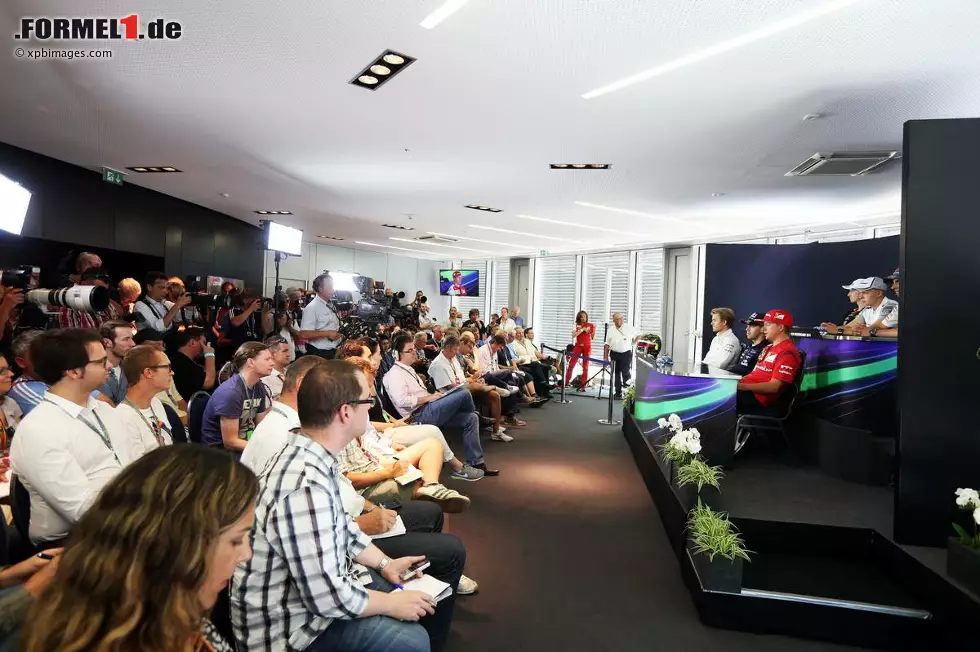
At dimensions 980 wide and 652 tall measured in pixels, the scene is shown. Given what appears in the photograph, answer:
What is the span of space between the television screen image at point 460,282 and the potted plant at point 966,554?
528 inches

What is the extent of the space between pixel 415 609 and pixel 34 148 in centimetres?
598

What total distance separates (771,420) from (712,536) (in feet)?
7.53

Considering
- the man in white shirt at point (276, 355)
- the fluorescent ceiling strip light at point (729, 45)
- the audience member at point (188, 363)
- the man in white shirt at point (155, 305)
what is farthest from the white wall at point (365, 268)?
the fluorescent ceiling strip light at point (729, 45)

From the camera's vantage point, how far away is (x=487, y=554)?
329cm

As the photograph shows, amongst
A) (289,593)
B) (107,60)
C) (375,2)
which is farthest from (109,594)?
(107,60)

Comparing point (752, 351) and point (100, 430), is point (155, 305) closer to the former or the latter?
point (100, 430)

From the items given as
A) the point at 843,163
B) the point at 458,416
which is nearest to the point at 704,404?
the point at 458,416

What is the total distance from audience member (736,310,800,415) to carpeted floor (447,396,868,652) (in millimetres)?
1206

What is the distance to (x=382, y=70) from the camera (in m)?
3.21

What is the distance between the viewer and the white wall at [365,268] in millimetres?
12211

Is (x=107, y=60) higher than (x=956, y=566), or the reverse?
(x=107, y=60)

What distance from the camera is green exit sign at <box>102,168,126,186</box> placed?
595 centimetres

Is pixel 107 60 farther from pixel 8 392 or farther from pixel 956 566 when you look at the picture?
pixel 956 566

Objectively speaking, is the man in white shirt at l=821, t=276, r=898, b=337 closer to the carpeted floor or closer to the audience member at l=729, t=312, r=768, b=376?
the audience member at l=729, t=312, r=768, b=376
